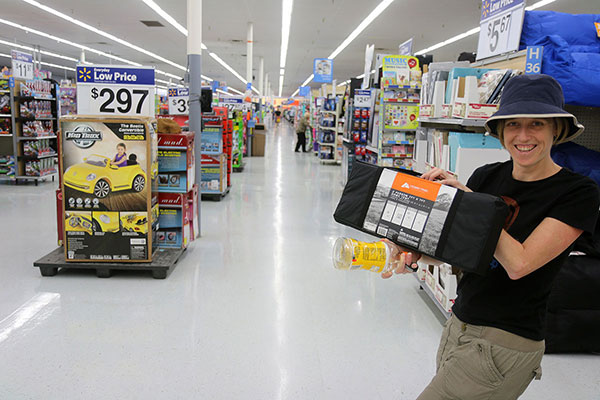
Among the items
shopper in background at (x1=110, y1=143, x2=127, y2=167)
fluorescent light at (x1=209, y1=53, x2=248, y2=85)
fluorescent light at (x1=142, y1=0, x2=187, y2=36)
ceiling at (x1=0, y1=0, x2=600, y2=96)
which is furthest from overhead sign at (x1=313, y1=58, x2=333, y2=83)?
shopper in background at (x1=110, y1=143, x2=127, y2=167)

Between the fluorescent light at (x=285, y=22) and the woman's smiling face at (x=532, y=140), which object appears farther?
the fluorescent light at (x=285, y=22)

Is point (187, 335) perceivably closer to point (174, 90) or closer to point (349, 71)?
point (174, 90)

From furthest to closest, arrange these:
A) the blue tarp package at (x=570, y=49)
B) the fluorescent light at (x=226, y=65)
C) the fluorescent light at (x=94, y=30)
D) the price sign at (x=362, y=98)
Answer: the fluorescent light at (x=226, y=65)
the fluorescent light at (x=94, y=30)
the price sign at (x=362, y=98)
the blue tarp package at (x=570, y=49)

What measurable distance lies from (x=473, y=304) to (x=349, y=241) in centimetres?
41

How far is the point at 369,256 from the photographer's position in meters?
1.40

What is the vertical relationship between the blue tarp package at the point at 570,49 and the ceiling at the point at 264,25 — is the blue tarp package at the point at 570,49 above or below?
below

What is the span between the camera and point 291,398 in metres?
2.53

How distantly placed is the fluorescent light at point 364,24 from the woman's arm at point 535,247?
12.1 meters

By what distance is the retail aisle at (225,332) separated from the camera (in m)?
2.63

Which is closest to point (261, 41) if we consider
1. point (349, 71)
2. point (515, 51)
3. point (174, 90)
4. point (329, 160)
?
point (329, 160)

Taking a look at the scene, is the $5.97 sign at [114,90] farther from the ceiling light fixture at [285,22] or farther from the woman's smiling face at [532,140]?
the ceiling light fixture at [285,22]

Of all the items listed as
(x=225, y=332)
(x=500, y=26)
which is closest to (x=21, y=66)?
(x=225, y=332)

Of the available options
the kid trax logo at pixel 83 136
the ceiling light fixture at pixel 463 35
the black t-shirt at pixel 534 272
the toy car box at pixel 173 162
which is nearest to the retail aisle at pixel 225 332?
the toy car box at pixel 173 162

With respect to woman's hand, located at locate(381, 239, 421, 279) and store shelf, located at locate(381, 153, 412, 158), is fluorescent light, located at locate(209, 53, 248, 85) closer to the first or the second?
store shelf, located at locate(381, 153, 412, 158)
